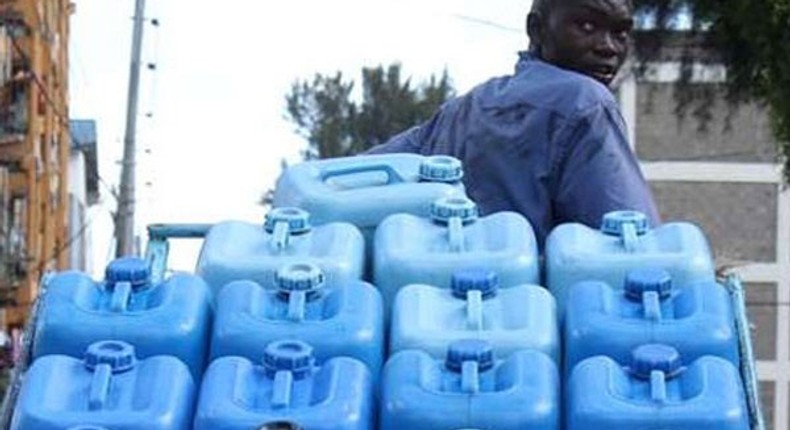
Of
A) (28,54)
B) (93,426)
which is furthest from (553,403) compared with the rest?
(28,54)

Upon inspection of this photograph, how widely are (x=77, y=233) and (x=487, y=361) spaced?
49.8 meters

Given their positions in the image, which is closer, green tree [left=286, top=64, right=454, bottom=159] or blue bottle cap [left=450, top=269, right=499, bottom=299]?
blue bottle cap [left=450, top=269, right=499, bottom=299]

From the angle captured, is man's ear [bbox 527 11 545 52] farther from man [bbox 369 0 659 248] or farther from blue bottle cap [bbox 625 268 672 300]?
blue bottle cap [bbox 625 268 672 300]

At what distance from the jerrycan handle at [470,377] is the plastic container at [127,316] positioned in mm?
538

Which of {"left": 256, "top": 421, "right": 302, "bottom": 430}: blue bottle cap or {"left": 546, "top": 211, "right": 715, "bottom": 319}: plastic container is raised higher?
{"left": 546, "top": 211, "right": 715, "bottom": 319}: plastic container

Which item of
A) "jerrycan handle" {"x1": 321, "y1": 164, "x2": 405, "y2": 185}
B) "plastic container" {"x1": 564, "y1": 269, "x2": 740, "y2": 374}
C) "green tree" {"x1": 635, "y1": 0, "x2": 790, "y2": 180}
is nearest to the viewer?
"plastic container" {"x1": 564, "y1": 269, "x2": 740, "y2": 374}

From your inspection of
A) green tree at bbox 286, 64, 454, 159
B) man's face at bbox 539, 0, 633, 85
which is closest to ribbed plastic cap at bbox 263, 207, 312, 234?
man's face at bbox 539, 0, 633, 85

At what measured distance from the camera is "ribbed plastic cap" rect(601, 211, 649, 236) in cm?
479

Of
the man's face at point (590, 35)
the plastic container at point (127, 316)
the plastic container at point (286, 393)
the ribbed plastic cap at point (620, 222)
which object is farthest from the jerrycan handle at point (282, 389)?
the man's face at point (590, 35)

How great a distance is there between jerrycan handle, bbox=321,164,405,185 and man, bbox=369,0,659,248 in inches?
19.6

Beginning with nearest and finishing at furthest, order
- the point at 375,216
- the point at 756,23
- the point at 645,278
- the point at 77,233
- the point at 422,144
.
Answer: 1. the point at 645,278
2. the point at 375,216
3. the point at 422,144
4. the point at 756,23
5. the point at 77,233

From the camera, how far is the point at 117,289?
14.8 feet

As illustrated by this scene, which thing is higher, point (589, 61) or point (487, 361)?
point (589, 61)

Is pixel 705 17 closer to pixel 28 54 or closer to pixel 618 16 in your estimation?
pixel 618 16
